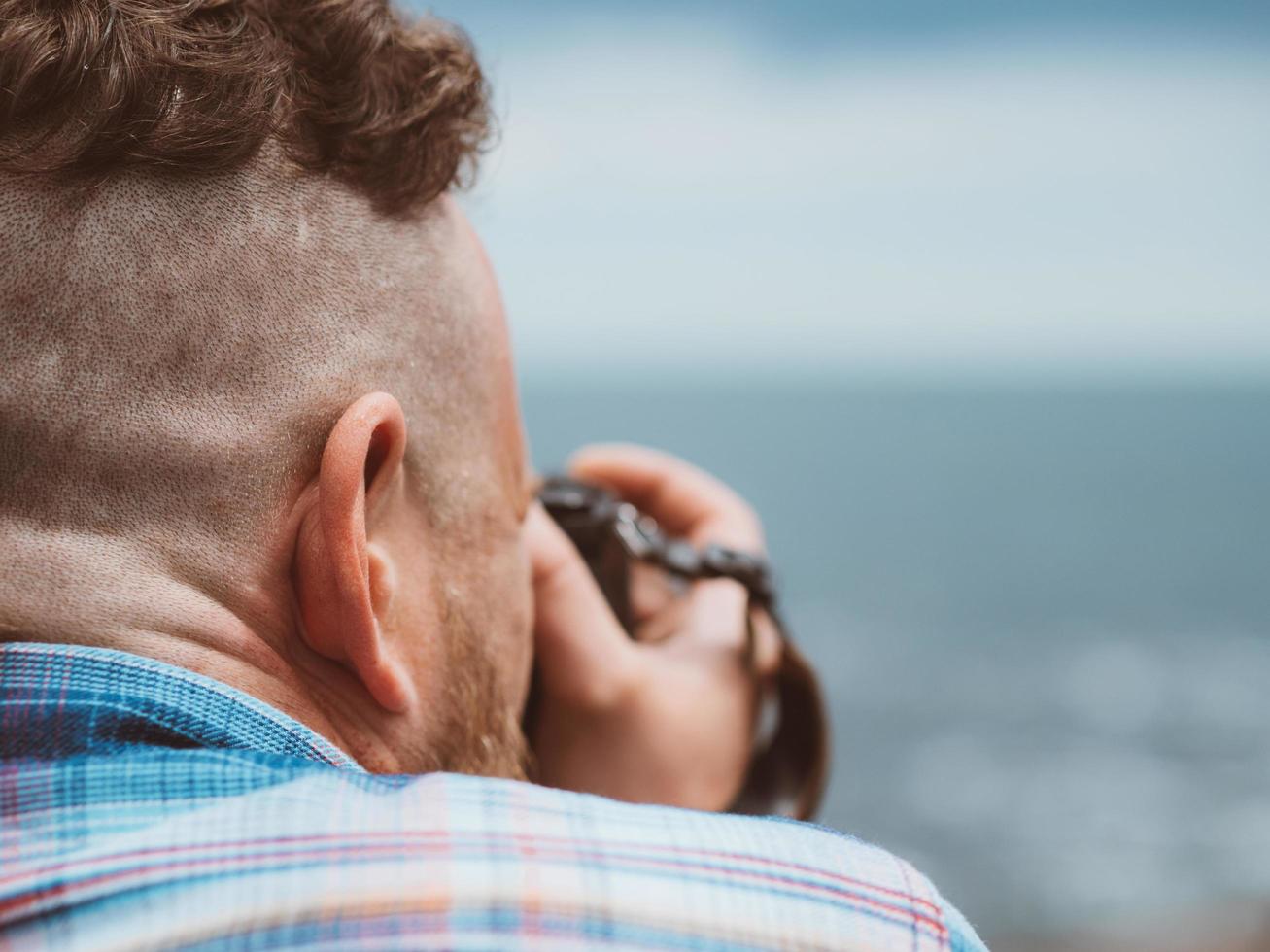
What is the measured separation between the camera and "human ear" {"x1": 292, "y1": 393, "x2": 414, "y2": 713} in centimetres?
111

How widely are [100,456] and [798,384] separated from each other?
19328 cm

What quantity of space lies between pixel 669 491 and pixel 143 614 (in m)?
1.44

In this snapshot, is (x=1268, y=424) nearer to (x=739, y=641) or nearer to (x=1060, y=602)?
(x=1060, y=602)

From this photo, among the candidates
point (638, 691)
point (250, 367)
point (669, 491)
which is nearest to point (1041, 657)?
point (669, 491)

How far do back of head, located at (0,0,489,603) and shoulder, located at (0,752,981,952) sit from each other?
10.5 inches

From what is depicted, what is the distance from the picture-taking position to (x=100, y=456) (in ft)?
3.39

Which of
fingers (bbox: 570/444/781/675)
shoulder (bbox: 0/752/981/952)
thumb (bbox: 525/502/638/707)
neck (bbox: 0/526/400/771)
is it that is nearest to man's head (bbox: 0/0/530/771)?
neck (bbox: 0/526/400/771)

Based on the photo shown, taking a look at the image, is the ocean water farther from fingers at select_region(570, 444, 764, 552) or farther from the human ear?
fingers at select_region(570, 444, 764, 552)

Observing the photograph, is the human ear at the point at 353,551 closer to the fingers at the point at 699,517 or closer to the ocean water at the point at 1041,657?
the ocean water at the point at 1041,657

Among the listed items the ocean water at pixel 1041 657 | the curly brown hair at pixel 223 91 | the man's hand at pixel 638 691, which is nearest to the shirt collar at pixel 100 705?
the curly brown hair at pixel 223 91

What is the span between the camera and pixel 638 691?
1835 mm

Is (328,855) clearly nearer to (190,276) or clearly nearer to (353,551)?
(353,551)

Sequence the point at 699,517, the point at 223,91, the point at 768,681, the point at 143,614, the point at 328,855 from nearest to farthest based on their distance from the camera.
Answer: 1. the point at 328,855
2. the point at 143,614
3. the point at 223,91
4. the point at 768,681
5. the point at 699,517

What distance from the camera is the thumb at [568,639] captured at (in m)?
1.82
